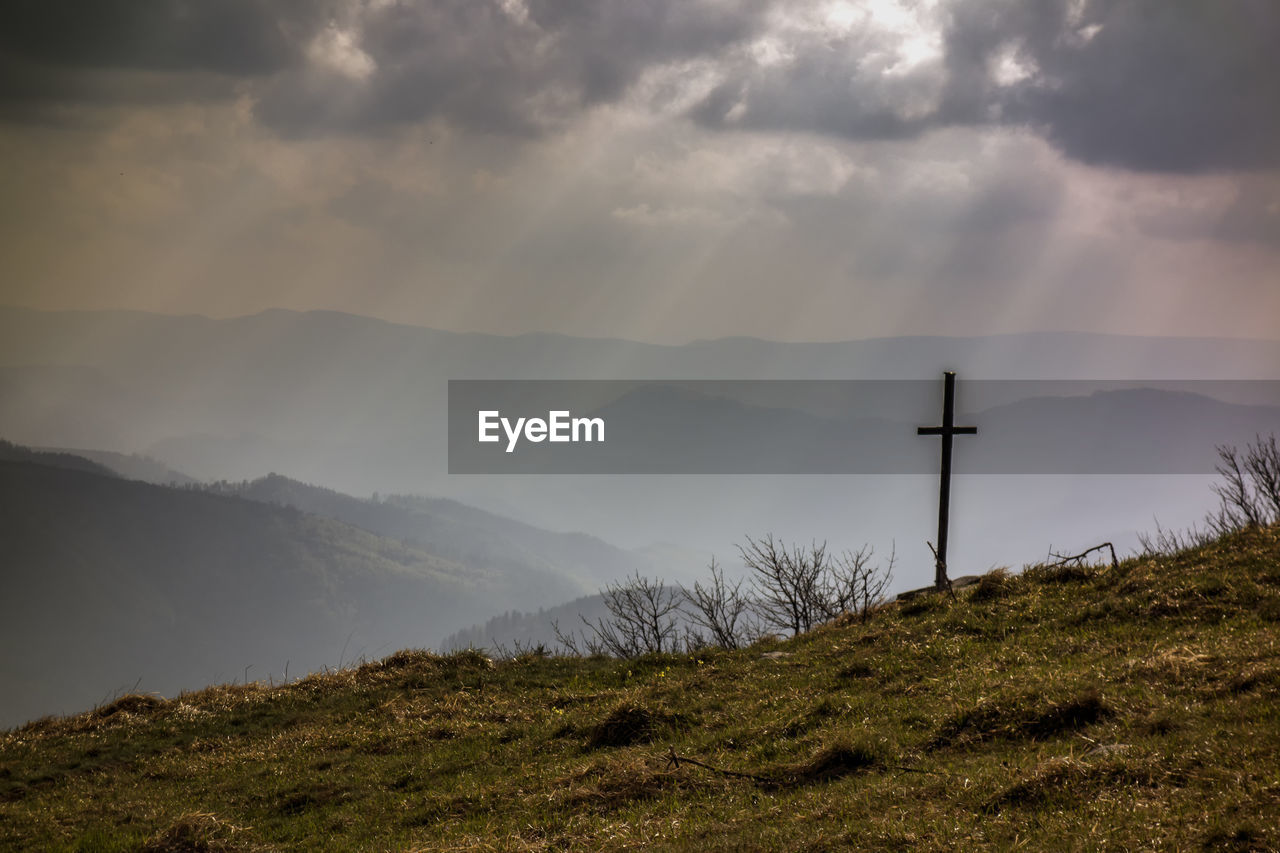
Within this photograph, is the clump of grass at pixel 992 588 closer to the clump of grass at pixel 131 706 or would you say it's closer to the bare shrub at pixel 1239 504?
the bare shrub at pixel 1239 504

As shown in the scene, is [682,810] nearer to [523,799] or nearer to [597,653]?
[523,799]

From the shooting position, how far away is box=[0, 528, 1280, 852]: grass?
353 inches

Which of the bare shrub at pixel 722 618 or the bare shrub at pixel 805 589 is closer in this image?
the bare shrub at pixel 722 618

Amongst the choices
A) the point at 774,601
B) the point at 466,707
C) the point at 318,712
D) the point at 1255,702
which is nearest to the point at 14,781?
the point at 318,712

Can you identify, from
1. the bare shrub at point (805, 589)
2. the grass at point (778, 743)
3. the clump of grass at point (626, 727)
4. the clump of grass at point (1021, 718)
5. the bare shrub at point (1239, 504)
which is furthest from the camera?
the bare shrub at point (805, 589)

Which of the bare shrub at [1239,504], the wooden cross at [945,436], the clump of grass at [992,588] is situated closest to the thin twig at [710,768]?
the clump of grass at [992,588]

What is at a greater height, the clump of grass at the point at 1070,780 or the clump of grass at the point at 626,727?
the clump of grass at the point at 1070,780

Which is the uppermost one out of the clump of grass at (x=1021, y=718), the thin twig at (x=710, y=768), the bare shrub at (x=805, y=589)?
the bare shrub at (x=805, y=589)

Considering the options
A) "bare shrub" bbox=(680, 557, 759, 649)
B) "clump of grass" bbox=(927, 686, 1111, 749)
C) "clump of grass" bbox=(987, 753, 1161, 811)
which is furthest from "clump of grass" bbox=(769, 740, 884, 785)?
"bare shrub" bbox=(680, 557, 759, 649)

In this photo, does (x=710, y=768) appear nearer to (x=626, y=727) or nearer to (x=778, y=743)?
(x=778, y=743)

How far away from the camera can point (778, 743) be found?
12.7m

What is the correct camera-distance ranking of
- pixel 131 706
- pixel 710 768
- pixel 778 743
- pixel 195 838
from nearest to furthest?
pixel 195 838, pixel 710 768, pixel 778 743, pixel 131 706

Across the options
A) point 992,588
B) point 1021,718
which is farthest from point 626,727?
point 992,588

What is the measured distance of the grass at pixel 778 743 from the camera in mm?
8969
